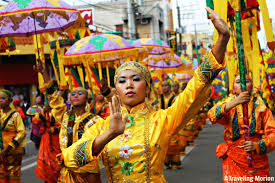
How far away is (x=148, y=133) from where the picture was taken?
7.64 feet

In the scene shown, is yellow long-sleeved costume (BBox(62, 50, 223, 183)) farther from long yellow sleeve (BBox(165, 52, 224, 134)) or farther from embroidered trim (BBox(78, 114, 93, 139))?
embroidered trim (BBox(78, 114, 93, 139))

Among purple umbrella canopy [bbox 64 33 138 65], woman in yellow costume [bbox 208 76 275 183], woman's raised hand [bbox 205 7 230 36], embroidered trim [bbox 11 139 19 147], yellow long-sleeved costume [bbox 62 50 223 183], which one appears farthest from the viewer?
purple umbrella canopy [bbox 64 33 138 65]

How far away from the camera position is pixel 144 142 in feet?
7.54

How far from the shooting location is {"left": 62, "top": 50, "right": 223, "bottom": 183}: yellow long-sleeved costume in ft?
7.09

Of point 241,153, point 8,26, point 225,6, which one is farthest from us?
point 8,26

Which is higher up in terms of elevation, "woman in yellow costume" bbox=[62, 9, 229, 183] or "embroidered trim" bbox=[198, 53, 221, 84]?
"embroidered trim" bbox=[198, 53, 221, 84]

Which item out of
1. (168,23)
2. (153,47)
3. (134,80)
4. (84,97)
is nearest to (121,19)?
(168,23)

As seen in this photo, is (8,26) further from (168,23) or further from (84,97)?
(168,23)

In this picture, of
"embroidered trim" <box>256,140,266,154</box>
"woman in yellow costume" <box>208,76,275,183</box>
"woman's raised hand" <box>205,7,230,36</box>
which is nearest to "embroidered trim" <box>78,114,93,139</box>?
"woman in yellow costume" <box>208,76,275,183</box>

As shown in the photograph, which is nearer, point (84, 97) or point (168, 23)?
point (84, 97)

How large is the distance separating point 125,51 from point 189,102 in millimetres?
5361

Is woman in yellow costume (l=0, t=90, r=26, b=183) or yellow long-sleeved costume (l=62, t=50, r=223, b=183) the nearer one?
yellow long-sleeved costume (l=62, t=50, r=223, b=183)

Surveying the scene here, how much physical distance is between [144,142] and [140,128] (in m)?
0.11

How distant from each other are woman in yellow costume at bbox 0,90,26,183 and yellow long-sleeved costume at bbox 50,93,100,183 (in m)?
0.67
